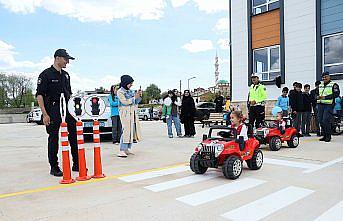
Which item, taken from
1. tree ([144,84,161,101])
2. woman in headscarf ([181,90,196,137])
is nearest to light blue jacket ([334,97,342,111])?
woman in headscarf ([181,90,196,137])

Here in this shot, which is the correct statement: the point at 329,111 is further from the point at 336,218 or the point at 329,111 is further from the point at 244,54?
the point at 244,54

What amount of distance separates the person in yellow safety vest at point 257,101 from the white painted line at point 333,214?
227 inches

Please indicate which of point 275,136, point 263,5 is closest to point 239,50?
point 263,5

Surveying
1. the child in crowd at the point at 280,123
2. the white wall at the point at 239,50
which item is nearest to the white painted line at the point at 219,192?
the child in crowd at the point at 280,123

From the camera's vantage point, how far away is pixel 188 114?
11.8 meters

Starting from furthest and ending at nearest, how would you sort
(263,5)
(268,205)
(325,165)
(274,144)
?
(263,5) → (274,144) → (325,165) → (268,205)

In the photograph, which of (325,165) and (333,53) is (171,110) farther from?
(333,53)

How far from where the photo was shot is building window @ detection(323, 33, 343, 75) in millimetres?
13648

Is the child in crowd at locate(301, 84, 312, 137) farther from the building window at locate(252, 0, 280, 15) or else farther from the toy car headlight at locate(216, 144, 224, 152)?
the toy car headlight at locate(216, 144, 224, 152)

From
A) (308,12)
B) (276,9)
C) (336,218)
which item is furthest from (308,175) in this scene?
(276,9)

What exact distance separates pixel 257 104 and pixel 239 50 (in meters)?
8.95

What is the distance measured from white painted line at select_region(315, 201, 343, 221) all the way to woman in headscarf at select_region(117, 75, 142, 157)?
15.1ft

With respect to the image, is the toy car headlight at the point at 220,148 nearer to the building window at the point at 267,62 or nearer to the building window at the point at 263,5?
the building window at the point at 267,62

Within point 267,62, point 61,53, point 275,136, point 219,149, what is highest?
point 267,62
